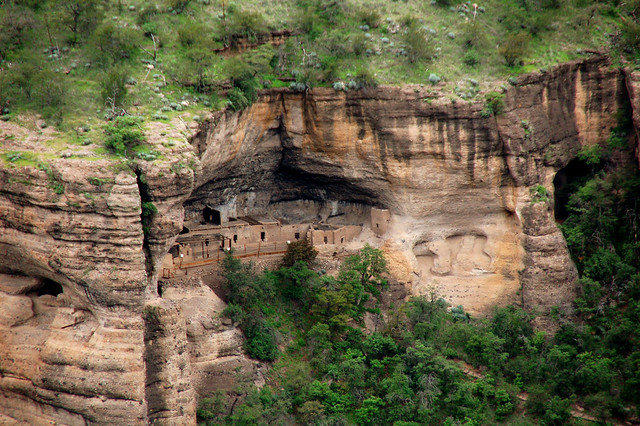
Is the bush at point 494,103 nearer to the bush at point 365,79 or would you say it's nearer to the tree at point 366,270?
the bush at point 365,79

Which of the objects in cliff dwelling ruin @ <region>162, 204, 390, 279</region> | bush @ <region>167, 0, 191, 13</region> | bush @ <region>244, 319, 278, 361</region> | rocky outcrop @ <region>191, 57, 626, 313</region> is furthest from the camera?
bush @ <region>167, 0, 191, 13</region>

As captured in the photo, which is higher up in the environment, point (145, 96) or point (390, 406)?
point (145, 96)

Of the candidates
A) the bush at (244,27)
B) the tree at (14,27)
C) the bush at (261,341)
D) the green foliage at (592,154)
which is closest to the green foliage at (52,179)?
the tree at (14,27)

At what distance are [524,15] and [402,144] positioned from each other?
27.5 ft

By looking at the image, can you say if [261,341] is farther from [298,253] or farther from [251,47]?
[251,47]

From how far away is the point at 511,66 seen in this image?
40938 millimetres

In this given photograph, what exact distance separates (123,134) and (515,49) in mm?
16453

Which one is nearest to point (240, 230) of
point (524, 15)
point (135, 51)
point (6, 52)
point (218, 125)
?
point (218, 125)

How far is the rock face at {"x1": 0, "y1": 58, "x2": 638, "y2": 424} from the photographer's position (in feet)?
107

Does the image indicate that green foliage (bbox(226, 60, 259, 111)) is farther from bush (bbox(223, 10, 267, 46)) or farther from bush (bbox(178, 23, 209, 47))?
bush (bbox(223, 10, 267, 46))

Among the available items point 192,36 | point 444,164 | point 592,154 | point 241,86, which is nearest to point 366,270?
point 444,164

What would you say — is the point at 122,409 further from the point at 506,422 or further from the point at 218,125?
the point at 506,422

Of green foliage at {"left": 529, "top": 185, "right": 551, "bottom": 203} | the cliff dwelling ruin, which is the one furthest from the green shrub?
the cliff dwelling ruin

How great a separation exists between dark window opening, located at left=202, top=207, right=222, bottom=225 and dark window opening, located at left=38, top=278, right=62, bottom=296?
7081 mm
